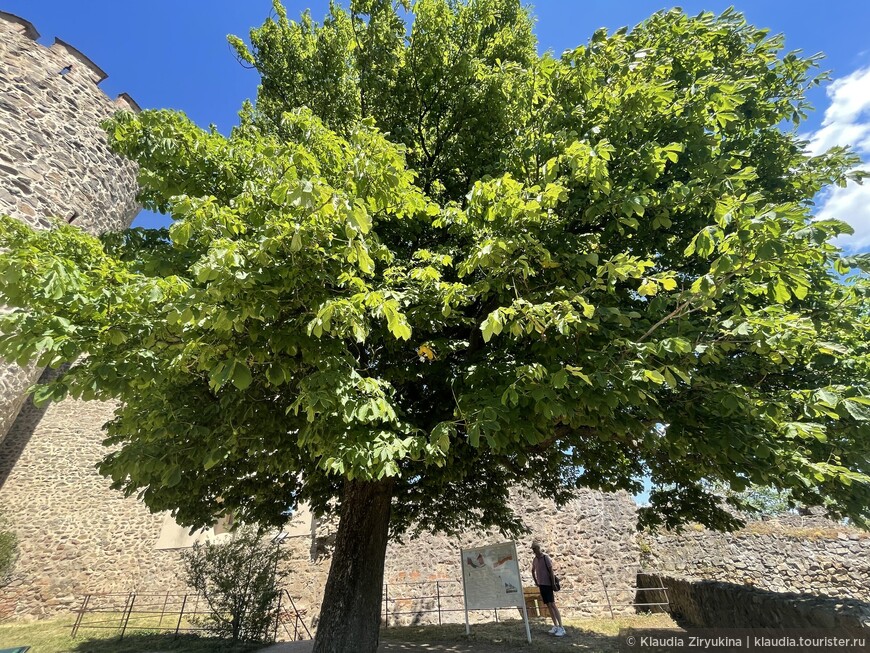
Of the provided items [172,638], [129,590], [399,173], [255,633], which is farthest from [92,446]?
[399,173]

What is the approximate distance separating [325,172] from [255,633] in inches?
317

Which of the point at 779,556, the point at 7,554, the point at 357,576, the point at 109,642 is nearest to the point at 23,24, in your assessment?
the point at 7,554

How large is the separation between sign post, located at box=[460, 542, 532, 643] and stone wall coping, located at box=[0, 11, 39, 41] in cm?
1661

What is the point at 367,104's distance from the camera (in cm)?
601

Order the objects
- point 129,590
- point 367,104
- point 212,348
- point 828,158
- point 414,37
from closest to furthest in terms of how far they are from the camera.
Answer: point 212,348
point 828,158
point 414,37
point 367,104
point 129,590

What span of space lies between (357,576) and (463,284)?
3.35 m

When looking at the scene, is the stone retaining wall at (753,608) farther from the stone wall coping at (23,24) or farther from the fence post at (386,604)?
the stone wall coping at (23,24)

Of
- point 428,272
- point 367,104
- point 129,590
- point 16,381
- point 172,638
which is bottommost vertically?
point 172,638

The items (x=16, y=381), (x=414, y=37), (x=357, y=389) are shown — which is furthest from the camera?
(x=16, y=381)

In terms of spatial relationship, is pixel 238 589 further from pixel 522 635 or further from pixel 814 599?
pixel 814 599

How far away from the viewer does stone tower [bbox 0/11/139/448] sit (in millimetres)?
9695

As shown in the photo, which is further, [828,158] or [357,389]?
[828,158]

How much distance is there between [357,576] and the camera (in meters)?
4.77

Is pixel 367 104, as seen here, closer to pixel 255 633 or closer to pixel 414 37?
pixel 414 37
